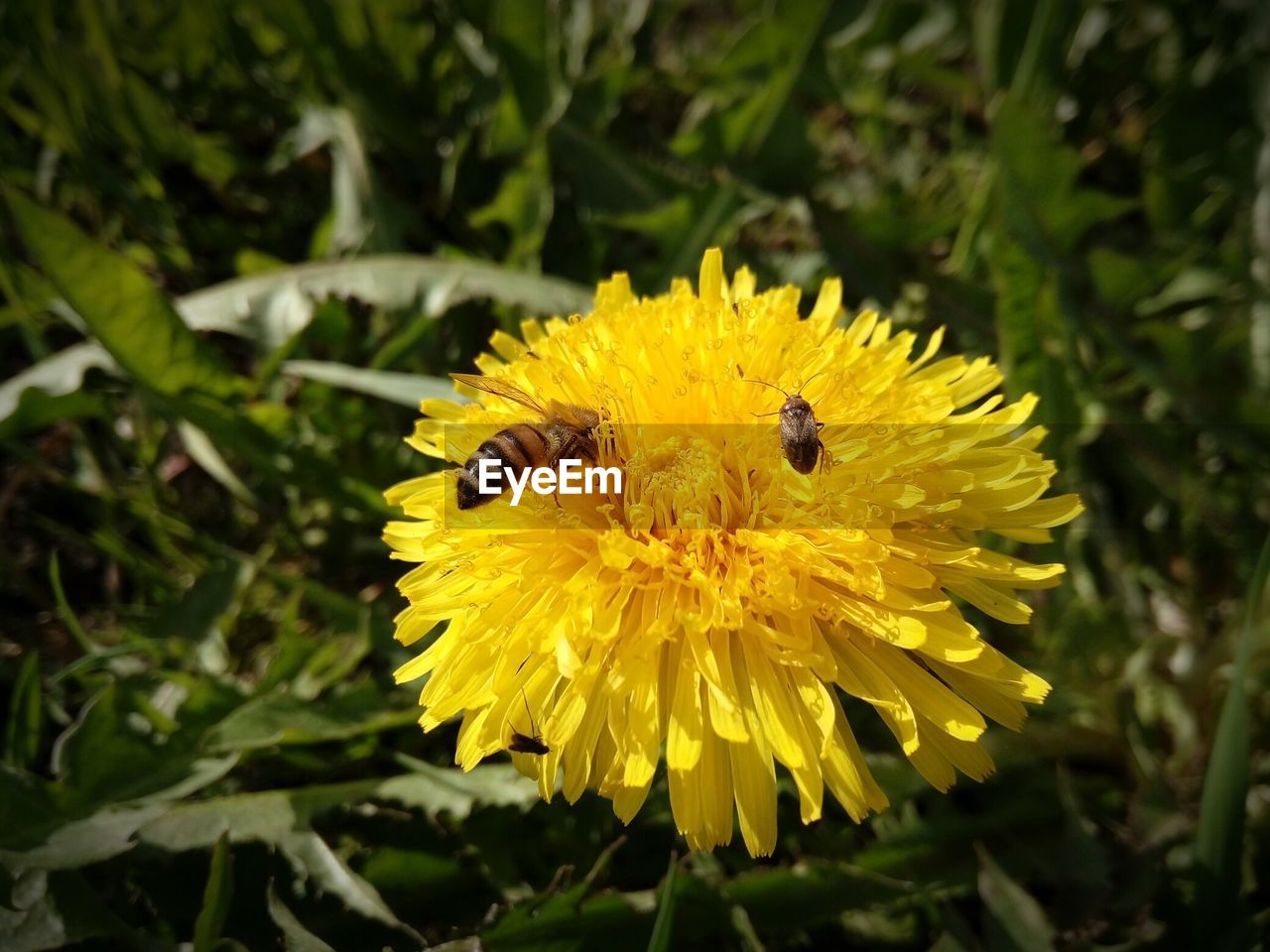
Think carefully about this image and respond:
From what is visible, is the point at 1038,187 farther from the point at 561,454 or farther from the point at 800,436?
the point at 561,454

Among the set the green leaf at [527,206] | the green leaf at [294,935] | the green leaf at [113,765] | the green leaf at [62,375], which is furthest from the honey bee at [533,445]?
the green leaf at [62,375]

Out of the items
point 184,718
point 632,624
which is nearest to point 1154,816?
point 632,624

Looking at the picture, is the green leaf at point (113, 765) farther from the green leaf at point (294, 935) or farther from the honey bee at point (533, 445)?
the honey bee at point (533, 445)

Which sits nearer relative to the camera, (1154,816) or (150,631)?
(1154,816)

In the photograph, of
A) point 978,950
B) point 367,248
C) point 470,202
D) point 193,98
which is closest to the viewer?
point 978,950

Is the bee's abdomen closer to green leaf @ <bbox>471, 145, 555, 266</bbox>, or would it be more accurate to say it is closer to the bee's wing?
the bee's wing

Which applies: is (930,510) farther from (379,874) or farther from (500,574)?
(379,874)
